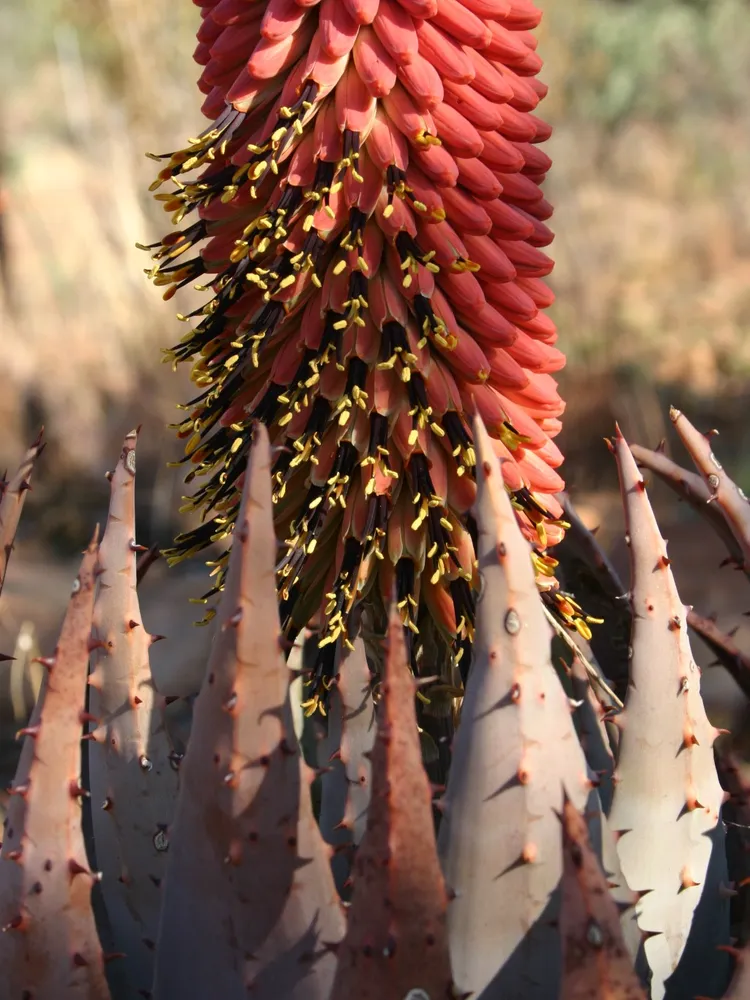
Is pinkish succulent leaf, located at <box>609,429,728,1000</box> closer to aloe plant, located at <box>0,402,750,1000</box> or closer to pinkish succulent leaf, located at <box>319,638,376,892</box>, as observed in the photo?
aloe plant, located at <box>0,402,750,1000</box>

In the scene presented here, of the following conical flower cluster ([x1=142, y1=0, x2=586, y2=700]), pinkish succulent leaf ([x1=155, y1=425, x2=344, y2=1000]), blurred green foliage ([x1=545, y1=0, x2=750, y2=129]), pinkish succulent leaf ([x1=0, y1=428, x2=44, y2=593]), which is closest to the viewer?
pinkish succulent leaf ([x1=155, y1=425, x2=344, y2=1000])

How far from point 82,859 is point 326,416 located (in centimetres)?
90

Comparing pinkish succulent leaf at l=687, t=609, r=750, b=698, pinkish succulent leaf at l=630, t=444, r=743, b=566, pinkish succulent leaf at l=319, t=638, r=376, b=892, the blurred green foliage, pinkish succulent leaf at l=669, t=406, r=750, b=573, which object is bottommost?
pinkish succulent leaf at l=319, t=638, r=376, b=892

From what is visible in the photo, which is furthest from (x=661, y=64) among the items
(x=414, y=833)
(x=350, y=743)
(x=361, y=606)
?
(x=414, y=833)

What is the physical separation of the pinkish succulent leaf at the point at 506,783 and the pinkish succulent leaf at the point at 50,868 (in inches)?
21.6

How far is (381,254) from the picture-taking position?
211 cm

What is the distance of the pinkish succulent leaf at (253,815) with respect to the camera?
1500 millimetres

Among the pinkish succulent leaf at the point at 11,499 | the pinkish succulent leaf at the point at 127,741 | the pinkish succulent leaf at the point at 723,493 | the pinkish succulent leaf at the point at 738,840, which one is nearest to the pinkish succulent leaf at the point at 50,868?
the pinkish succulent leaf at the point at 127,741

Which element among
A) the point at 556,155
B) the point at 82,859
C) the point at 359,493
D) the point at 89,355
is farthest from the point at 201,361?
the point at 556,155

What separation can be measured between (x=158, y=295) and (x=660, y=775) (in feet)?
26.8

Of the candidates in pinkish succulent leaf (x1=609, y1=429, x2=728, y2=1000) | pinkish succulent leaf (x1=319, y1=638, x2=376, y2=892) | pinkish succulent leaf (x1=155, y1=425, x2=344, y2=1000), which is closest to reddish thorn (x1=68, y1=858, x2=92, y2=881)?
pinkish succulent leaf (x1=155, y1=425, x2=344, y2=1000)

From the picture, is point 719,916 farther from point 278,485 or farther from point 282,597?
point 278,485

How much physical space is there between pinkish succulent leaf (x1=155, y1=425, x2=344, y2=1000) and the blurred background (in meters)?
3.72

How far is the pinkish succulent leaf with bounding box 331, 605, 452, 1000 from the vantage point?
1324 mm
